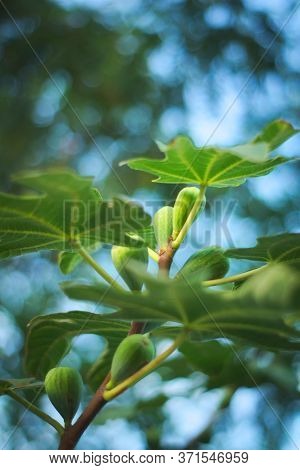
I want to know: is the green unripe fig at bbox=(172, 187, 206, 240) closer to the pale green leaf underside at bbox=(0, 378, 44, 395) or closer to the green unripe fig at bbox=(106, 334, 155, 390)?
the green unripe fig at bbox=(106, 334, 155, 390)

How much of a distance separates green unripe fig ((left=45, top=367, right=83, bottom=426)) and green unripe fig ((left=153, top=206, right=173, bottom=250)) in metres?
0.16

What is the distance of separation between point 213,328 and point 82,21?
2.49 metres

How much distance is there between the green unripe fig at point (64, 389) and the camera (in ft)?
2.06

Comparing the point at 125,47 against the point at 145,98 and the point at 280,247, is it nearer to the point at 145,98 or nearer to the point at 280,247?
the point at 145,98

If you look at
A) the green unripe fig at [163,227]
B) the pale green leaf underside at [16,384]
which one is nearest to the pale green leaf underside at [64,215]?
the green unripe fig at [163,227]

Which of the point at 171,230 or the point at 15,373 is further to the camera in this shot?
the point at 15,373

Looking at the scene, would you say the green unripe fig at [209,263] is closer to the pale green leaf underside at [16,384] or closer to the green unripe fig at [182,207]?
the green unripe fig at [182,207]

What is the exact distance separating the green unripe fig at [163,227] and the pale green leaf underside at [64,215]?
0.04 meters

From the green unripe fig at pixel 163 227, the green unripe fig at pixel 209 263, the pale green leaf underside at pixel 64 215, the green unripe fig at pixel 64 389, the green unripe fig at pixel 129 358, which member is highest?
the pale green leaf underside at pixel 64 215

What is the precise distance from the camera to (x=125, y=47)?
289 cm

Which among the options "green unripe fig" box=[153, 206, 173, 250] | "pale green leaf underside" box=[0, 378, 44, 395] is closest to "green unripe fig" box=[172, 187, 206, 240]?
"green unripe fig" box=[153, 206, 173, 250]

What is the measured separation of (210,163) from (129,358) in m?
0.20

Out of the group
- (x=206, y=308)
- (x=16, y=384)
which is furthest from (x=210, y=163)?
(x=16, y=384)
